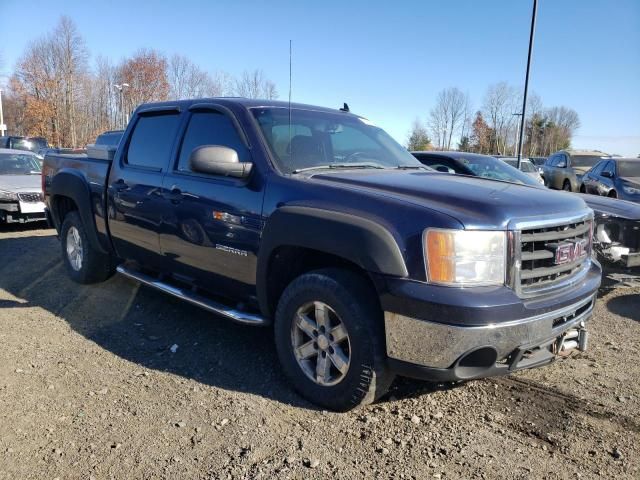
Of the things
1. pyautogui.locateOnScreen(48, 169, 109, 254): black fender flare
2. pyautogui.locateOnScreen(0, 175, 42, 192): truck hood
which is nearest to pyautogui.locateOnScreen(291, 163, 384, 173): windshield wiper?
pyautogui.locateOnScreen(48, 169, 109, 254): black fender flare

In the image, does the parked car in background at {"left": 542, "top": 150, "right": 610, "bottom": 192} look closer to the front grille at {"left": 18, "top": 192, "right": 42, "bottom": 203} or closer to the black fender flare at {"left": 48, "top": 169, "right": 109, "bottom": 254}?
the front grille at {"left": 18, "top": 192, "right": 42, "bottom": 203}

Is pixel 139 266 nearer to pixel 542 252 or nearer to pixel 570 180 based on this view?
pixel 542 252

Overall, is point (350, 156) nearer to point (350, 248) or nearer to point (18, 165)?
point (350, 248)

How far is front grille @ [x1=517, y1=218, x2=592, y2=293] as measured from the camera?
2.75 m

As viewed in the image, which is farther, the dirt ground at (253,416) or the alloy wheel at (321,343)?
the alloy wheel at (321,343)

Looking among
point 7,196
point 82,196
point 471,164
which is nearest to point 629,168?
point 471,164

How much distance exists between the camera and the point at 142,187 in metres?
4.43

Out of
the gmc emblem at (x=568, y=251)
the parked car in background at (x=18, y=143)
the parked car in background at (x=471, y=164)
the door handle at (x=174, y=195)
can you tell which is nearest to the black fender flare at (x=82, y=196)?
the door handle at (x=174, y=195)

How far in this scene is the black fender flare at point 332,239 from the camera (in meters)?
2.67

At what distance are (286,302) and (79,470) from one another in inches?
55.4

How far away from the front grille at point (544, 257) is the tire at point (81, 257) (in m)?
4.41

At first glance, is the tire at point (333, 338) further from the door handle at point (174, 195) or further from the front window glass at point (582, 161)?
the front window glass at point (582, 161)

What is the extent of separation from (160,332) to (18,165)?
8.55 metres

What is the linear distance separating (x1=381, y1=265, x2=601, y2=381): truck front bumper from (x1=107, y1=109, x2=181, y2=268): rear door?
236cm
